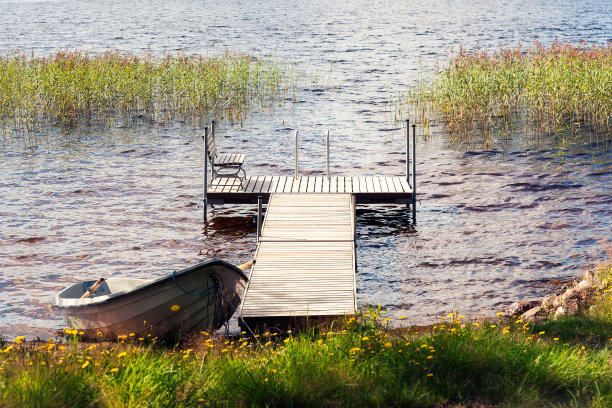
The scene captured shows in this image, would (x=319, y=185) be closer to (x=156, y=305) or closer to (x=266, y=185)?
(x=266, y=185)

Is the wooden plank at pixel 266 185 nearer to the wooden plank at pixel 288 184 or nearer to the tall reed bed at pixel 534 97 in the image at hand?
the wooden plank at pixel 288 184

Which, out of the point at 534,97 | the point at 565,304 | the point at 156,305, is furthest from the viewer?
the point at 534,97

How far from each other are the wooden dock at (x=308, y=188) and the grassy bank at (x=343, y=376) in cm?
771

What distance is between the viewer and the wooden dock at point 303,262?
27.9ft

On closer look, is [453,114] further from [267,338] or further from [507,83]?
[267,338]

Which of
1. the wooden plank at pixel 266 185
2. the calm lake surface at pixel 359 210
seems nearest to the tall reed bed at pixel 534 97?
the calm lake surface at pixel 359 210

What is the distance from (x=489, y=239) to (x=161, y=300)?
781cm

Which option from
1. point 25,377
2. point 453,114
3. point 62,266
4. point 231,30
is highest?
point 231,30

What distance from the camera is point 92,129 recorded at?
2338 cm

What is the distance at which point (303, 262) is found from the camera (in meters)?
10.2

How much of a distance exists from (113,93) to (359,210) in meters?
12.8

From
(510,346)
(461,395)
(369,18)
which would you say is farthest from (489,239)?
(369,18)

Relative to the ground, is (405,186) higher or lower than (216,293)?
higher

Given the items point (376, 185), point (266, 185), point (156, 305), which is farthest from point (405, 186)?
point (156, 305)
